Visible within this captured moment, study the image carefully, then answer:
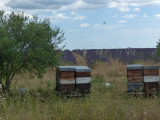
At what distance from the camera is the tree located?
7293 millimetres

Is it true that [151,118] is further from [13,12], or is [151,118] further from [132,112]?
[13,12]

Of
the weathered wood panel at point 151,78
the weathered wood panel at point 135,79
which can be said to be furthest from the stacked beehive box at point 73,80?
the weathered wood panel at point 151,78

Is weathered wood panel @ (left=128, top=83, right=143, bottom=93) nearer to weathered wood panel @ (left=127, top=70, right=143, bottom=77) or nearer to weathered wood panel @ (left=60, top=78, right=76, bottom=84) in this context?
weathered wood panel @ (left=127, top=70, right=143, bottom=77)

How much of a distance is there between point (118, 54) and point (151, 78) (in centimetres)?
1061

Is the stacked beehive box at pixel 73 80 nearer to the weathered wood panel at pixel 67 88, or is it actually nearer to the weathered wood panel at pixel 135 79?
the weathered wood panel at pixel 67 88

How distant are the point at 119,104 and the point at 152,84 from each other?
1712 millimetres

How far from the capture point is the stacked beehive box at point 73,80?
7.44 metres

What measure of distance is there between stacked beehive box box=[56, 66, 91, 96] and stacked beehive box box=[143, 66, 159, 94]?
1.50 m

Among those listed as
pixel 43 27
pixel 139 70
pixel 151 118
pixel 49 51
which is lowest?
pixel 151 118

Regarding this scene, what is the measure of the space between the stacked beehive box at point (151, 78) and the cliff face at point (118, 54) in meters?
8.84

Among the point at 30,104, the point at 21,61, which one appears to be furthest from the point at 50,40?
the point at 30,104

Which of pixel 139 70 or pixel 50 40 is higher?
pixel 50 40

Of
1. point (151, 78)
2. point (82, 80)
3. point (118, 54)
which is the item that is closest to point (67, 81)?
point (82, 80)

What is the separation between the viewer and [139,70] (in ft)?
25.2
